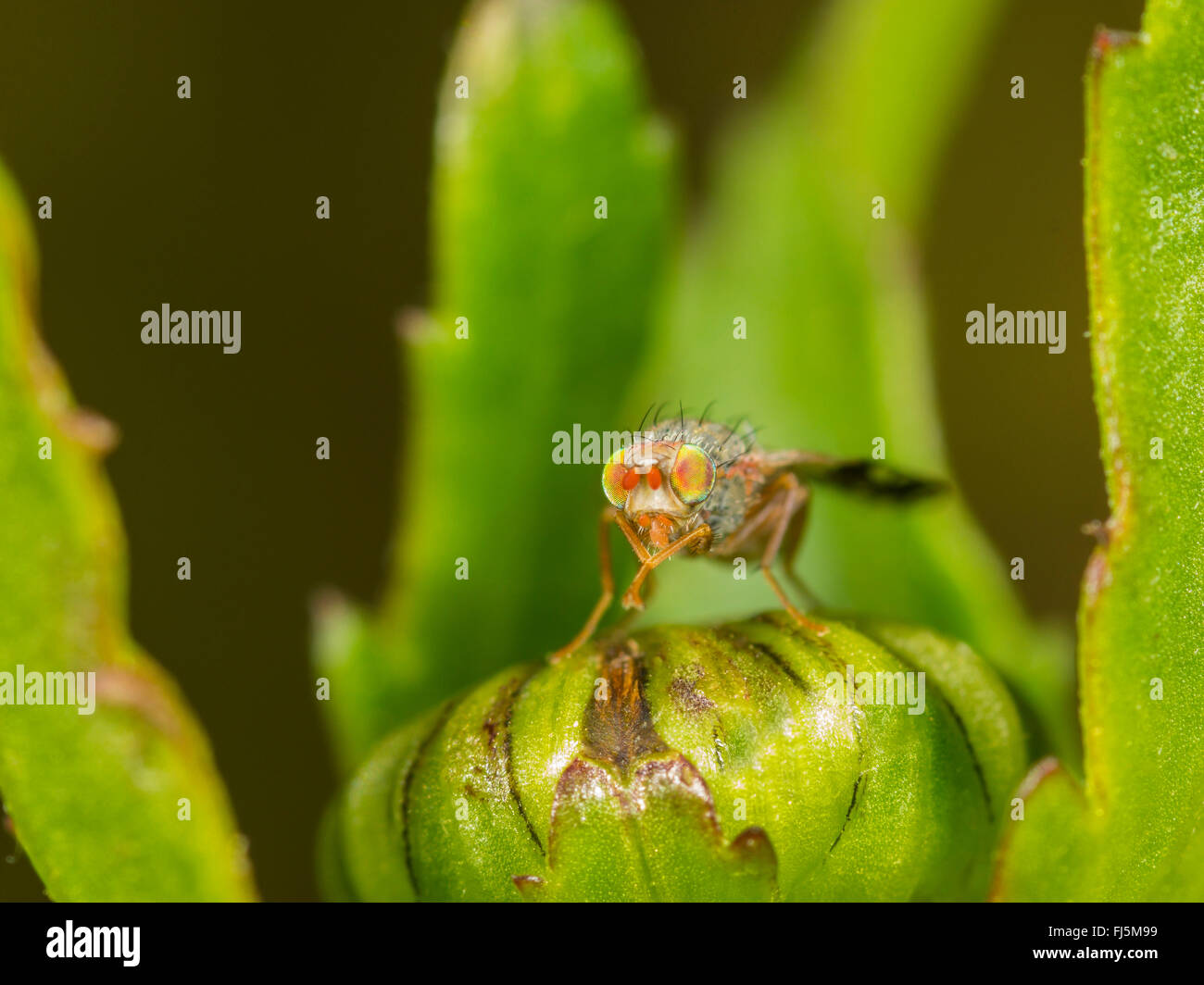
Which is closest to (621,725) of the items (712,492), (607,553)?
(607,553)

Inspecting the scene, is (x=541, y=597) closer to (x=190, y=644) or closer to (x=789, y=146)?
(x=789, y=146)

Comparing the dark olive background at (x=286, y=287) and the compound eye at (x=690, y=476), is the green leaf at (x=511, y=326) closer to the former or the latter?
the compound eye at (x=690, y=476)

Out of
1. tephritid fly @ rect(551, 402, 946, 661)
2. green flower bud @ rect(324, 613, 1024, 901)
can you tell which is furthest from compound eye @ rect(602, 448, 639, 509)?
green flower bud @ rect(324, 613, 1024, 901)

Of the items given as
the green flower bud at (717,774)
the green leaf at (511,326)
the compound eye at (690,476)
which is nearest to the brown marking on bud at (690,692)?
the green flower bud at (717,774)

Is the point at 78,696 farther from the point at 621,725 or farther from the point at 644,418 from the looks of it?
the point at 644,418

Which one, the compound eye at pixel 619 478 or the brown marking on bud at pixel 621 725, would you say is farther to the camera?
the compound eye at pixel 619 478

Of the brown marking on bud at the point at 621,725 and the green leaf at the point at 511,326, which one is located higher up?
the green leaf at the point at 511,326

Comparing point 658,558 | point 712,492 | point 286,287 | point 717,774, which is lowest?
point 717,774
